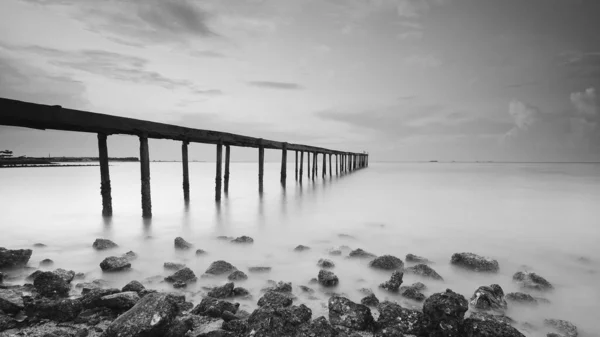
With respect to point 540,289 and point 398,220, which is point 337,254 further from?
point 398,220

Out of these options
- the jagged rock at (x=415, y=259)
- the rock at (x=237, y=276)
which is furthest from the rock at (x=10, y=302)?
the jagged rock at (x=415, y=259)

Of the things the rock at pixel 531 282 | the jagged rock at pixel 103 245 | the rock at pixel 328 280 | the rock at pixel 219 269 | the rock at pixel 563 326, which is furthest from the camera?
Result: the jagged rock at pixel 103 245

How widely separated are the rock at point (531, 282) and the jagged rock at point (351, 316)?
2.53 metres

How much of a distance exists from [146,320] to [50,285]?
1.74 metres

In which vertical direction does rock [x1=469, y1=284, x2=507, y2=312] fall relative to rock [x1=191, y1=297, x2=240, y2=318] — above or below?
below

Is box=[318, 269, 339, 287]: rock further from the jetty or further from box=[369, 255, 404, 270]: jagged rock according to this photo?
the jetty

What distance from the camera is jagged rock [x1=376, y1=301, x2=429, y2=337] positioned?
7.97 ft

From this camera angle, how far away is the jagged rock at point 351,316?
247 cm

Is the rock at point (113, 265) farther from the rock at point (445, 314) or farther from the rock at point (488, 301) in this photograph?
the rock at point (488, 301)

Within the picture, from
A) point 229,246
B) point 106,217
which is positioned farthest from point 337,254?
point 106,217

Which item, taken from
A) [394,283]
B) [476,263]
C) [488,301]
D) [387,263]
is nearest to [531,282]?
[476,263]

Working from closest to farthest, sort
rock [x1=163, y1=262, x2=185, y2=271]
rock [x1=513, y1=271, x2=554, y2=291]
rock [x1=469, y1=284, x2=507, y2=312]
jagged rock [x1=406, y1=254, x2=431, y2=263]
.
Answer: rock [x1=469, y1=284, x2=507, y2=312] < rock [x1=513, y1=271, x2=554, y2=291] < rock [x1=163, y1=262, x2=185, y2=271] < jagged rock [x1=406, y1=254, x2=431, y2=263]

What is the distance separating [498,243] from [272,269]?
501cm

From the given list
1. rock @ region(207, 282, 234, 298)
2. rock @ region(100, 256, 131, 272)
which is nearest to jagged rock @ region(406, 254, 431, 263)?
rock @ region(207, 282, 234, 298)
